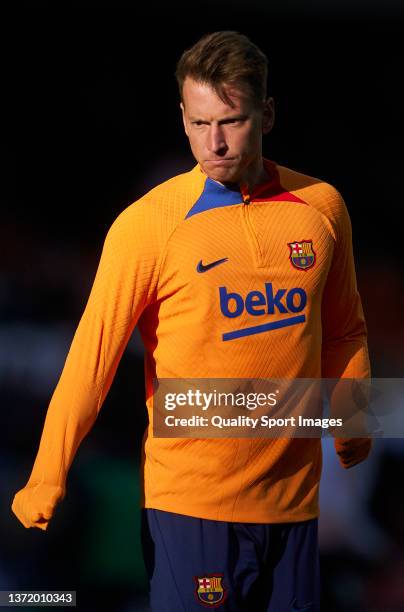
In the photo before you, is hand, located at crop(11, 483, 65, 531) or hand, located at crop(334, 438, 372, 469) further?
hand, located at crop(334, 438, 372, 469)

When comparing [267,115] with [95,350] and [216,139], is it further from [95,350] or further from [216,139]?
[95,350]

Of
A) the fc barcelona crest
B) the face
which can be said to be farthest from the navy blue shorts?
the face

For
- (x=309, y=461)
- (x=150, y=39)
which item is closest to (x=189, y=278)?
(x=309, y=461)

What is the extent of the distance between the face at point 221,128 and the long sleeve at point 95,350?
18cm

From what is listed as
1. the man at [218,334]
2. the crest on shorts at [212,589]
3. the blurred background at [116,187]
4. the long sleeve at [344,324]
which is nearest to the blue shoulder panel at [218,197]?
the man at [218,334]

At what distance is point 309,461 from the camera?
2.34 meters

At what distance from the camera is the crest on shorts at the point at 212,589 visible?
2.26 metres

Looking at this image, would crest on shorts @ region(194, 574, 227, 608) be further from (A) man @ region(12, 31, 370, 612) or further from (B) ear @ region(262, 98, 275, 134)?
(B) ear @ region(262, 98, 275, 134)

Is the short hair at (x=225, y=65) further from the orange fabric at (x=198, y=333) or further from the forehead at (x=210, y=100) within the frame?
the orange fabric at (x=198, y=333)

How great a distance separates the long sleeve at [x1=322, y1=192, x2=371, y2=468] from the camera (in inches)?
93.3

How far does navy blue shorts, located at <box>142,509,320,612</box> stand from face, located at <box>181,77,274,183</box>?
700 millimetres

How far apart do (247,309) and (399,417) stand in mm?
1122

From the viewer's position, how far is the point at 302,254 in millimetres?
2262

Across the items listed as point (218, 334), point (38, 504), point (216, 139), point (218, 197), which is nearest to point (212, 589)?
point (38, 504)
